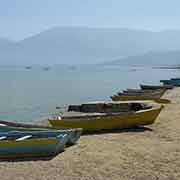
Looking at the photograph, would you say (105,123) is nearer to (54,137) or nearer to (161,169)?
(54,137)

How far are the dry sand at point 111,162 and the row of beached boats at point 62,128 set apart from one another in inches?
18.9

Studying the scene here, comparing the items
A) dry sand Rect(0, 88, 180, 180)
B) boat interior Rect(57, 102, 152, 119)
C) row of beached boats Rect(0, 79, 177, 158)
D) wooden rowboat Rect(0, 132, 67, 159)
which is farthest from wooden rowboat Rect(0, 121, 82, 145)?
boat interior Rect(57, 102, 152, 119)

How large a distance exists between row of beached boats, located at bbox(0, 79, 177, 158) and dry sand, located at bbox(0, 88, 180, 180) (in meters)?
0.48

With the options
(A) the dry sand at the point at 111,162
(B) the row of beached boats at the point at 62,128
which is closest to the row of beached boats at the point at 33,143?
(B) the row of beached boats at the point at 62,128

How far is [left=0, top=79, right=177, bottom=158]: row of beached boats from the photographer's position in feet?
41.4

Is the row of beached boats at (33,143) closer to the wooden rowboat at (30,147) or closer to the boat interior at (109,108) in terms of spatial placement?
the wooden rowboat at (30,147)

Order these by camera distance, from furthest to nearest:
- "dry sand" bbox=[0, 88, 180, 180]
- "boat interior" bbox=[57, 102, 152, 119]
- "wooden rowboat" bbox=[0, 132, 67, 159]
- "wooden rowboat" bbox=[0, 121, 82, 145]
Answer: "boat interior" bbox=[57, 102, 152, 119], "wooden rowboat" bbox=[0, 121, 82, 145], "wooden rowboat" bbox=[0, 132, 67, 159], "dry sand" bbox=[0, 88, 180, 180]

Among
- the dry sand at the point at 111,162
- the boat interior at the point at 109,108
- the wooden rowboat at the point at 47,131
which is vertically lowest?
the boat interior at the point at 109,108

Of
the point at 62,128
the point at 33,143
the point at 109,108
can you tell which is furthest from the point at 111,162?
the point at 109,108

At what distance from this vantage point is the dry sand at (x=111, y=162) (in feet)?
35.1

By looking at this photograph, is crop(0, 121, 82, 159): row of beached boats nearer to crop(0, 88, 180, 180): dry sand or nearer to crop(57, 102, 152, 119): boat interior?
crop(0, 88, 180, 180): dry sand

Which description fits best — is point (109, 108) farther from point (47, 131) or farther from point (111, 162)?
point (111, 162)

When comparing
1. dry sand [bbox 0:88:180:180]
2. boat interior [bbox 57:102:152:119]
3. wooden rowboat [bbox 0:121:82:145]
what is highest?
wooden rowboat [bbox 0:121:82:145]

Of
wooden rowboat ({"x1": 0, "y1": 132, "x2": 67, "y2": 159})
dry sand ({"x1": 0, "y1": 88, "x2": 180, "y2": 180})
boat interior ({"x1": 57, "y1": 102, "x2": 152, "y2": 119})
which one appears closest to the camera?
dry sand ({"x1": 0, "y1": 88, "x2": 180, "y2": 180})
